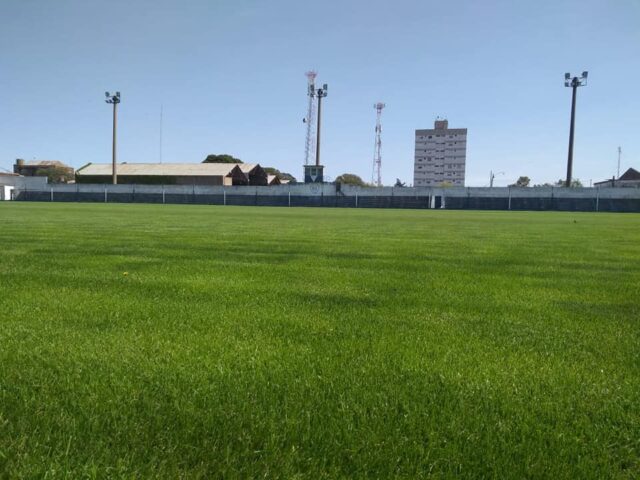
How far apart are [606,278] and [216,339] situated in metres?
5.37

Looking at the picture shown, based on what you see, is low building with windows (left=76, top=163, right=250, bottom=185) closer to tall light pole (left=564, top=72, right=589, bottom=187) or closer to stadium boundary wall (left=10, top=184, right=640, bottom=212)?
stadium boundary wall (left=10, top=184, right=640, bottom=212)

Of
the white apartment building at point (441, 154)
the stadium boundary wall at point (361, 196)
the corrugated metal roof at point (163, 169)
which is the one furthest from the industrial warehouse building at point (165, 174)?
the white apartment building at point (441, 154)

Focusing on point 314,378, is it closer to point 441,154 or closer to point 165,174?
point 165,174

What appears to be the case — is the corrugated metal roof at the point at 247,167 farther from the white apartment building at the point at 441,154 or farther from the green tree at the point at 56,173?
the white apartment building at the point at 441,154

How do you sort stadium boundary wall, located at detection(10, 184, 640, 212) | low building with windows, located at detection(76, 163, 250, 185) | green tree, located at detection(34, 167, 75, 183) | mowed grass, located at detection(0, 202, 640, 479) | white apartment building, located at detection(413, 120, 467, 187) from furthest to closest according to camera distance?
white apartment building, located at detection(413, 120, 467, 187)
green tree, located at detection(34, 167, 75, 183)
low building with windows, located at detection(76, 163, 250, 185)
stadium boundary wall, located at detection(10, 184, 640, 212)
mowed grass, located at detection(0, 202, 640, 479)

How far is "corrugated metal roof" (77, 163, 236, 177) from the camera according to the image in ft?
261

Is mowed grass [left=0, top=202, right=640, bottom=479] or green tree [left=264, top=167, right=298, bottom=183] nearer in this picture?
mowed grass [left=0, top=202, right=640, bottom=479]

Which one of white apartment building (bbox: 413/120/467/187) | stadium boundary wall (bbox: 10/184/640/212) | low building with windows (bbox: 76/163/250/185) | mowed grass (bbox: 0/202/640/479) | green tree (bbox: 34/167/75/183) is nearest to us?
mowed grass (bbox: 0/202/640/479)

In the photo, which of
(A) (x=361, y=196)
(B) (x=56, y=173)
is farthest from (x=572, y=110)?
(B) (x=56, y=173)

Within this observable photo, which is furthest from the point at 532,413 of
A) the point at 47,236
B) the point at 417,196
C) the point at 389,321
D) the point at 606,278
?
the point at 417,196

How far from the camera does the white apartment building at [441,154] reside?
18475 cm

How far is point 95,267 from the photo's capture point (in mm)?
6422

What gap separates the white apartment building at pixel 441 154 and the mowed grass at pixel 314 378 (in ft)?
607

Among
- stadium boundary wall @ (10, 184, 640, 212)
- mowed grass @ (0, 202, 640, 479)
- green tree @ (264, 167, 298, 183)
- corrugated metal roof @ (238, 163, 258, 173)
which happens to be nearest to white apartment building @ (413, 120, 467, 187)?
green tree @ (264, 167, 298, 183)
